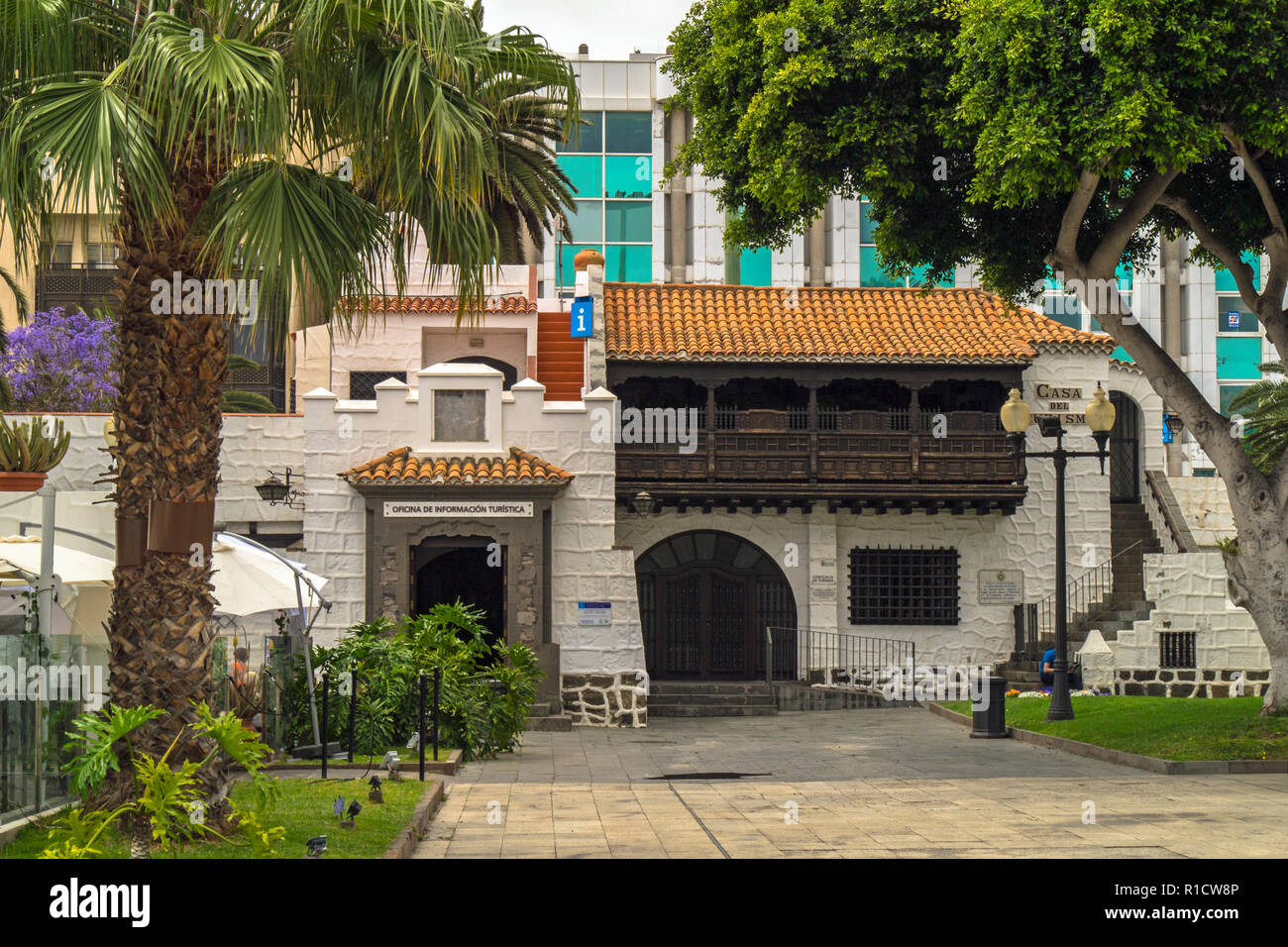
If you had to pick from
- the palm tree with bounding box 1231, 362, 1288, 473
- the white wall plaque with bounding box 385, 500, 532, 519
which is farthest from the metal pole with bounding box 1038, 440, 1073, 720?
the palm tree with bounding box 1231, 362, 1288, 473

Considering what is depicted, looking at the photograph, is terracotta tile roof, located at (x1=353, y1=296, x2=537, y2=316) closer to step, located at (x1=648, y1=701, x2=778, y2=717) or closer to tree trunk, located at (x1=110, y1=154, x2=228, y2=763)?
step, located at (x1=648, y1=701, x2=778, y2=717)

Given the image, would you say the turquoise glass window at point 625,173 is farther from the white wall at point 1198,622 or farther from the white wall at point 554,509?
the white wall at point 1198,622

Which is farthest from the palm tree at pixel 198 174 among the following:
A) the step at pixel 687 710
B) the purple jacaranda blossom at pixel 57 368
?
the purple jacaranda blossom at pixel 57 368

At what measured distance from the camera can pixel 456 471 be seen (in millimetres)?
25703

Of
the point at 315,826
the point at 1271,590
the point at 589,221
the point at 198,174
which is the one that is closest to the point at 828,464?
the point at 1271,590

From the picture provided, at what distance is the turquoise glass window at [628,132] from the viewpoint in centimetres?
4912

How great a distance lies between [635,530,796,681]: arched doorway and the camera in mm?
30484

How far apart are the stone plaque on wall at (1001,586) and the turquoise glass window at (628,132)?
76.1ft

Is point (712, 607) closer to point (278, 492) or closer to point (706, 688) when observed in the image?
point (706, 688)

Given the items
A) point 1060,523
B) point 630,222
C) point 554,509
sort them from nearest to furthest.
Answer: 1. point 1060,523
2. point 554,509
3. point 630,222

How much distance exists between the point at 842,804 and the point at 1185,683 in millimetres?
15838

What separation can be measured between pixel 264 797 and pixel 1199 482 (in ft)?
89.7

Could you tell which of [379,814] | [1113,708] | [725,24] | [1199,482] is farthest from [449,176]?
[1199,482]
